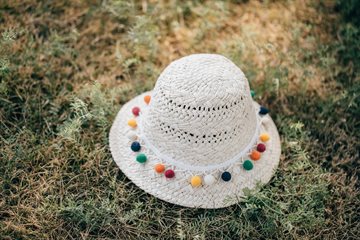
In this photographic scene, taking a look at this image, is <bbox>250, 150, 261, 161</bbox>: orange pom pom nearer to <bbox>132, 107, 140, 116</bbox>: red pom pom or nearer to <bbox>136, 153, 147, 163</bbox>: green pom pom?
<bbox>136, 153, 147, 163</bbox>: green pom pom

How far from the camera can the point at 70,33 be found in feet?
10.0

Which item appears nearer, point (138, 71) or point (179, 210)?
point (179, 210)

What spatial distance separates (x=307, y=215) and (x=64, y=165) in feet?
4.42

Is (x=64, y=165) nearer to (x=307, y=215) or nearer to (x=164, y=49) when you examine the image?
(x=164, y=49)

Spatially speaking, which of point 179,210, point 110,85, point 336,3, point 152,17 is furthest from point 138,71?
point 336,3

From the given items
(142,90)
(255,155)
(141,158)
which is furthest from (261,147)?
(142,90)

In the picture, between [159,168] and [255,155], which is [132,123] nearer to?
[159,168]

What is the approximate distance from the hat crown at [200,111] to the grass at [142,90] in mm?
307

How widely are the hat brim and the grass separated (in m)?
0.08

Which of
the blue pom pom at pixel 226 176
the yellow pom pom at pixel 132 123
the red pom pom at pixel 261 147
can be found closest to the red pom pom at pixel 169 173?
the blue pom pom at pixel 226 176

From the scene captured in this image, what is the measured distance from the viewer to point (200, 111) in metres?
2.07

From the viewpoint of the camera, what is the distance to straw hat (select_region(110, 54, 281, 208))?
209 cm

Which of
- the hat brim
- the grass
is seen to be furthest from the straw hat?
the grass

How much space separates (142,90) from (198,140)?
800 mm
